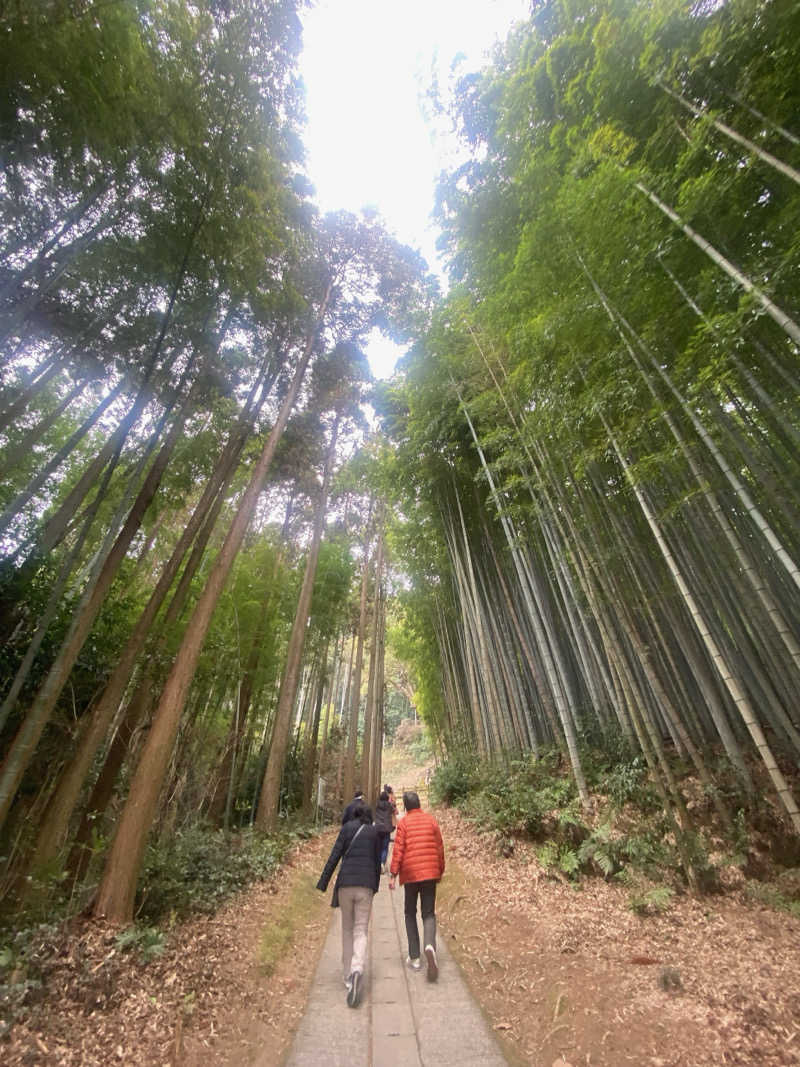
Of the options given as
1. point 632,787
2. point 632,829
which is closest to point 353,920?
point 632,829

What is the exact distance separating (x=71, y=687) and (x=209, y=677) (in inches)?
88.8

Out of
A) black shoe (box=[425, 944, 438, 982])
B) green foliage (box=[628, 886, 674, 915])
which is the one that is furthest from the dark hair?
green foliage (box=[628, 886, 674, 915])

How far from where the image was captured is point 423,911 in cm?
268

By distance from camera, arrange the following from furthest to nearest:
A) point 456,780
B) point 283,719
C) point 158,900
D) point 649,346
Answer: point 456,780, point 283,719, point 649,346, point 158,900

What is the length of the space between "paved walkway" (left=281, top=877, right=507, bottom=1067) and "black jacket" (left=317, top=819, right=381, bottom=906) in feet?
1.66

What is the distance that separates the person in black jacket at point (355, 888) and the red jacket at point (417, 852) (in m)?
0.20

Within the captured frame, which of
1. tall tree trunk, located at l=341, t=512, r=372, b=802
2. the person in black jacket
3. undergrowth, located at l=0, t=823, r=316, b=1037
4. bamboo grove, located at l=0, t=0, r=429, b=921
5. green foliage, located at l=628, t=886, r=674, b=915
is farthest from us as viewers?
tall tree trunk, located at l=341, t=512, r=372, b=802

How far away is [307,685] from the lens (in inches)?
400

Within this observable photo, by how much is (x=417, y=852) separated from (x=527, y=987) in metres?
0.88

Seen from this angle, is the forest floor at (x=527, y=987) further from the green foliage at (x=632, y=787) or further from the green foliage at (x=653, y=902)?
the green foliage at (x=632, y=787)

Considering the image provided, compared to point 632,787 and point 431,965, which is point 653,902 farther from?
point 431,965

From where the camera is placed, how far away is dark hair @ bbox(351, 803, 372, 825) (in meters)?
2.69

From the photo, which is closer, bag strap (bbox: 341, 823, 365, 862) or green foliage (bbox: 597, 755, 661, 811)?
bag strap (bbox: 341, 823, 365, 862)

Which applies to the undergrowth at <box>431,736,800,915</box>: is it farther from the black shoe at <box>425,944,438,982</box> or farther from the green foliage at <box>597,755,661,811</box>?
the black shoe at <box>425,944,438,982</box>
